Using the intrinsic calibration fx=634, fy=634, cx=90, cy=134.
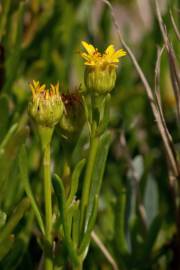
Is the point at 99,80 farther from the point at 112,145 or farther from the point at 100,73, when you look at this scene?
the point at 112,145

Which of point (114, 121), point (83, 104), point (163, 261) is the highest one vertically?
point (83, 104)

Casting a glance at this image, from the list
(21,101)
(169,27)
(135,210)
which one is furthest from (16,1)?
(135,210)

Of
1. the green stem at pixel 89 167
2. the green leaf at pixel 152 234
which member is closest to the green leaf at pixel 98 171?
the green stem at pixel 89 167

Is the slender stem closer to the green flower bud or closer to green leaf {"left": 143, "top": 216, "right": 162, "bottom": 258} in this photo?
the green flower bud

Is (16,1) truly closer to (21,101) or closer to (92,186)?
(21,101)

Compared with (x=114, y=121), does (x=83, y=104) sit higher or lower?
higher

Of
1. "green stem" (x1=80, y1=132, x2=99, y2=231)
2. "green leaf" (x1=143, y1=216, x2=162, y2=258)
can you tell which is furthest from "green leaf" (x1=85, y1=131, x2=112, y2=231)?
"green leaf" (x1=143, y1=216, x2=162, y2=258)
